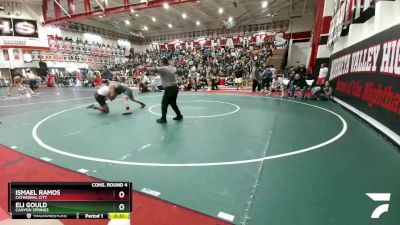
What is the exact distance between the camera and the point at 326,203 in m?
2.50

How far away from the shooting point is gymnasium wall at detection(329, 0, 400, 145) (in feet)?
15.5

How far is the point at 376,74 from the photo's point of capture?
226 inches

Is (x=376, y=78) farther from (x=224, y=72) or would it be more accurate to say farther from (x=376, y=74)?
(x=224, y=72)

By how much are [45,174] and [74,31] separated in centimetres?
2966

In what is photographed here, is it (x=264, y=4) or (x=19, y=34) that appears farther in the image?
(x=264, y=4)

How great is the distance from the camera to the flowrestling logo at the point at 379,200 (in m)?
2.30

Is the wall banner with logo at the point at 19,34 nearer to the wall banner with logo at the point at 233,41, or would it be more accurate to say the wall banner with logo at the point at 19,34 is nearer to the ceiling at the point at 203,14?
the ceiling at the point at 203,14

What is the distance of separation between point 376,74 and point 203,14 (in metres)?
24.5

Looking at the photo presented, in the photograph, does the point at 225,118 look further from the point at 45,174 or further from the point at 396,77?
the point at 45,174
